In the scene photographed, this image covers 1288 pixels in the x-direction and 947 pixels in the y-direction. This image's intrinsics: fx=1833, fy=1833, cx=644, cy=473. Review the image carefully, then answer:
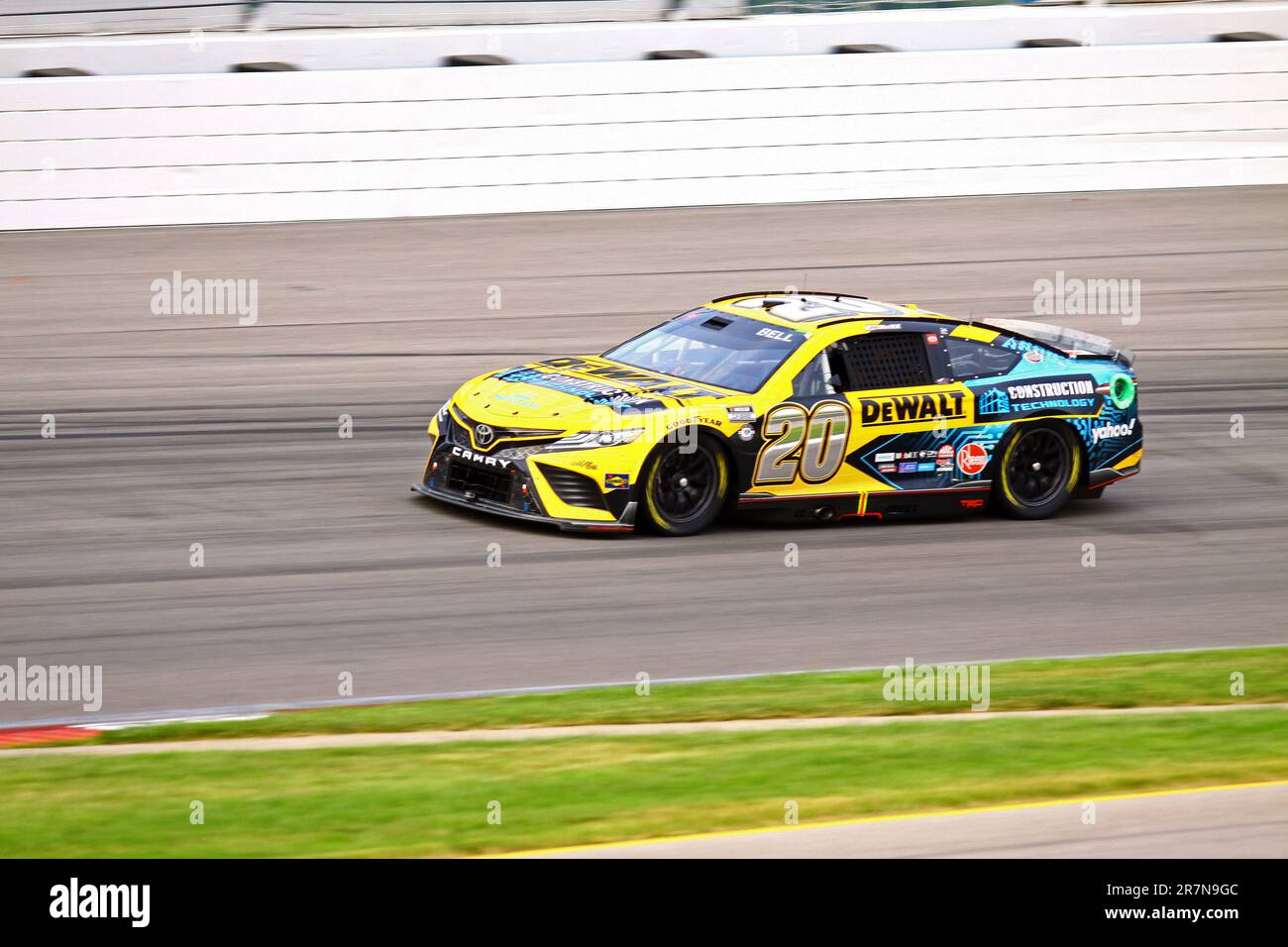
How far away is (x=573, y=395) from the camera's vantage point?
456 inches

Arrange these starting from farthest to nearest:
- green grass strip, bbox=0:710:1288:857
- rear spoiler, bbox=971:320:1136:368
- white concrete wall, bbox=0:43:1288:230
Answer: white concrete wall, bbox=0:43:1288:230, rear spoiler, bbox=971:320:1136:368, green grass strip, bbox=0:710:1288:857

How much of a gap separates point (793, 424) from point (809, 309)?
1.22 meters

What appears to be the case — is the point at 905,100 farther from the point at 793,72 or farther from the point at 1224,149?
the point at 1224,149

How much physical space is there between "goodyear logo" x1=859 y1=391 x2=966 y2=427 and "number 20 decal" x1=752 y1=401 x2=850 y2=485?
17 cm

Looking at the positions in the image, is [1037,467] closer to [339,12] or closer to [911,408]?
[911,408]

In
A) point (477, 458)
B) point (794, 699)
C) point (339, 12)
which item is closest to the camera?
point (794, 699)

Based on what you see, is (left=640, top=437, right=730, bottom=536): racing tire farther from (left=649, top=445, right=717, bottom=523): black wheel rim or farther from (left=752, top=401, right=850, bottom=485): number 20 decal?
(left=752, top=401, right=850, bottom=485): number 20 decal

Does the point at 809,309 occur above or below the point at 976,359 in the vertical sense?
above

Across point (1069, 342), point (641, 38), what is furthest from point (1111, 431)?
point (641, 38)

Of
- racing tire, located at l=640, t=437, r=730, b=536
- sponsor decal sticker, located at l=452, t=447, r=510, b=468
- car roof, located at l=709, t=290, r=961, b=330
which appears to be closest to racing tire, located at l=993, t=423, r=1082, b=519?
car roof, located at l=709, t=290, r=961, b=330

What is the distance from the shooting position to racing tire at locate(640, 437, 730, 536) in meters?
11.3

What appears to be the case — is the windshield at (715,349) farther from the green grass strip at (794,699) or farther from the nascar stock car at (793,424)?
the green grass strip at (794,699)

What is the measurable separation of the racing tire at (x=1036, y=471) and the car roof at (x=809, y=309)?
3.22 feet
